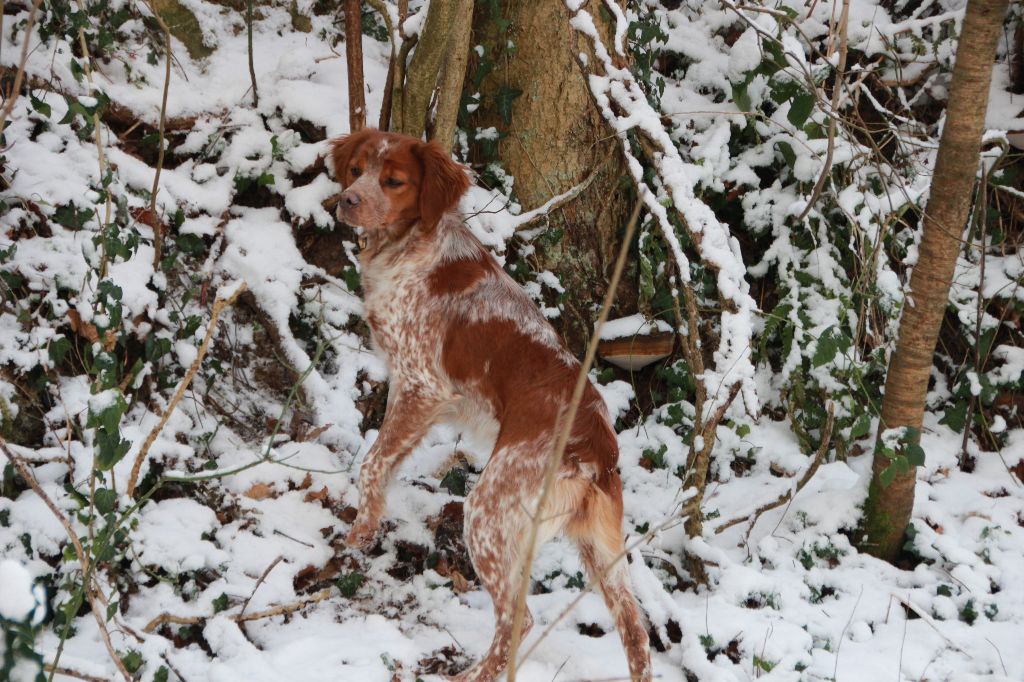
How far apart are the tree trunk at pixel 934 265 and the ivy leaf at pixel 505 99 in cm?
191

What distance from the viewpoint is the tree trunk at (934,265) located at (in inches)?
124

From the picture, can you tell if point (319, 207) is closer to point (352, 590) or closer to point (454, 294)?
point (454, 294)

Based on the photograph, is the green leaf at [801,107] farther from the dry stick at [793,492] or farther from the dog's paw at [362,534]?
the dog's paw at [362,534]

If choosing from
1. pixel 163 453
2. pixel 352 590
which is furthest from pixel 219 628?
pixel 163 453

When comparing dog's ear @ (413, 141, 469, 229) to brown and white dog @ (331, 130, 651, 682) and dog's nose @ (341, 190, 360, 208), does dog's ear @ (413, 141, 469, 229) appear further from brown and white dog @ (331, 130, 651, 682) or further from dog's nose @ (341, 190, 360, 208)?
dog's nose @ (341, 190, 360, 208)

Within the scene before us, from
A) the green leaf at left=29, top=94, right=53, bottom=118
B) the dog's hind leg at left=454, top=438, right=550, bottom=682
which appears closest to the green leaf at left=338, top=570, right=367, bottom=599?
the dog's hind leg at left=454, top=438, right=550, bottom=682

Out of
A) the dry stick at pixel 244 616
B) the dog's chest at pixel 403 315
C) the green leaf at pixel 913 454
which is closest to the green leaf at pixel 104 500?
the dry stick at pixel 244 616

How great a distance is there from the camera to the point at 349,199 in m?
3.40

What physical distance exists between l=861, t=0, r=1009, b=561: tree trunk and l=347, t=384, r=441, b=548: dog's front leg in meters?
1.88

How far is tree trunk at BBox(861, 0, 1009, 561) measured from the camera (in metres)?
3.15

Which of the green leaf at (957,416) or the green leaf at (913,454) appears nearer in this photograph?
the green leaf at (913,454)

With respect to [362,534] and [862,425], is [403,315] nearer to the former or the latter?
[362,534]

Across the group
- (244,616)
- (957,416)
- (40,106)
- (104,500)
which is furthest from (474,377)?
(957,416)

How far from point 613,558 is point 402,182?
1.67m
